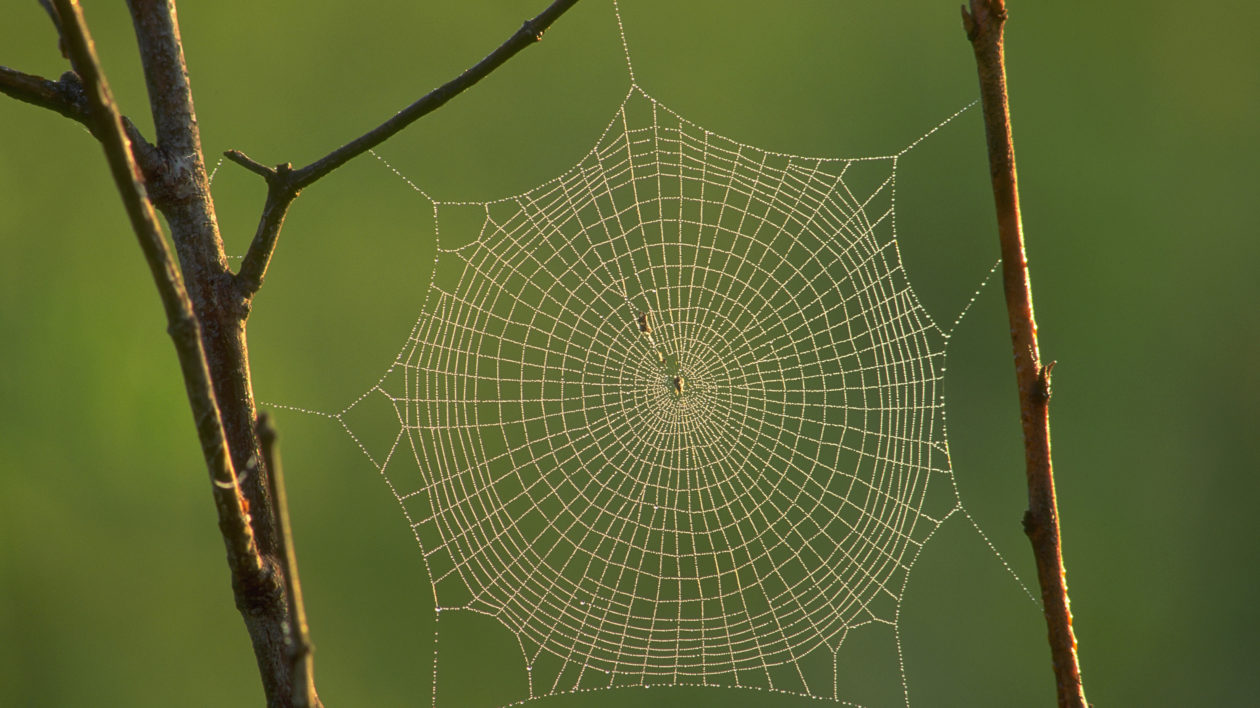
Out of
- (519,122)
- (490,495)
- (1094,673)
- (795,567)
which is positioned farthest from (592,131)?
(1094,673)

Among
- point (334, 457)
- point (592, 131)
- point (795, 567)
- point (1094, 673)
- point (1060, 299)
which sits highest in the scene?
point (592, 131)

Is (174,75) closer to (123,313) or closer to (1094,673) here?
(123,313)

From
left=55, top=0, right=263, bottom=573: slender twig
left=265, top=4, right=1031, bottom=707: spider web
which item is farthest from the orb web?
left=55, top=0, right=263, bottom=573: slender twig

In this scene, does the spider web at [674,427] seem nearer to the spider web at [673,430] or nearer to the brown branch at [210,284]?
the spider web at [673,430]

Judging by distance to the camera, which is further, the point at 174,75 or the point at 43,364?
the point at 43,364

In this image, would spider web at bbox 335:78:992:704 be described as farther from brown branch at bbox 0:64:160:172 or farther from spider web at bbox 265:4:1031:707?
brown branch at bbox 0:64:160:172

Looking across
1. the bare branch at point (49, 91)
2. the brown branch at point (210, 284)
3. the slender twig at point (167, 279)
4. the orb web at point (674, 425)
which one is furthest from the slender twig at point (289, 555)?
the orb web at point (674, 425)
